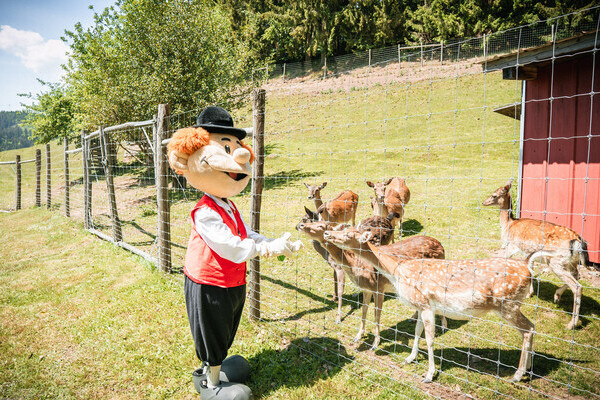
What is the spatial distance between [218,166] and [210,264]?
0.88 meters

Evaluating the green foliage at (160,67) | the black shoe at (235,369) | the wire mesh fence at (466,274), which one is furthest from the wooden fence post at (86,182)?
the black shoe at (235,369)

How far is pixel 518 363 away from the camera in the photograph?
4086mm

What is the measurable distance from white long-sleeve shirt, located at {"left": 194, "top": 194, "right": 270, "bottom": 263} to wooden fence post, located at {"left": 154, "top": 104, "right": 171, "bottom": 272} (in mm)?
3095

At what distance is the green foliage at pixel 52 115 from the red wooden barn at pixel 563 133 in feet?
94.1

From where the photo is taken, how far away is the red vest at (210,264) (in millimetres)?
3176

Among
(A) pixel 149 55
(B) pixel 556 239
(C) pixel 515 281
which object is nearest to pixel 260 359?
(C) pixel 515 281

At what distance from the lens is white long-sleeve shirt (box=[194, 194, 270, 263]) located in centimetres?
307

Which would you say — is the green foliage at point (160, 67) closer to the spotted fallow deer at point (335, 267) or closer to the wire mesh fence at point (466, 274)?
the wire mesh fence at point (466, 274)

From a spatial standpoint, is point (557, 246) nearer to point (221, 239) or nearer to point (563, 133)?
point (563, 133)

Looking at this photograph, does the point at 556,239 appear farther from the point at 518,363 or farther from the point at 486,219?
the point at 486,219

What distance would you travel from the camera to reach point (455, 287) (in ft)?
12.5

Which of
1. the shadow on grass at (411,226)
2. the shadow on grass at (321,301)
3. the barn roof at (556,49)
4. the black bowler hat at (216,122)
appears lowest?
the shadow on grass at (321,301)

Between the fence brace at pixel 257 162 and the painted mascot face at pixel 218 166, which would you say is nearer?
the painted mascot face at pixel 218 166

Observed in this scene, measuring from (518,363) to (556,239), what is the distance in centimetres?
225
